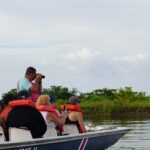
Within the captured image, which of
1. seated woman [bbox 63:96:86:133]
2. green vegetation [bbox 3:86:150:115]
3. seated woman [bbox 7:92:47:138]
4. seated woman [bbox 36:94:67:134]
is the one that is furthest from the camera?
green vegetation [bbox 3:86:150:115]

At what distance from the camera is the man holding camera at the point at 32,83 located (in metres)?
11.4

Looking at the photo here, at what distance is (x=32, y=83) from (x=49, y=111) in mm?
846

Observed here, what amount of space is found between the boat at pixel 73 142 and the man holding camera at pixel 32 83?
38.0 inches

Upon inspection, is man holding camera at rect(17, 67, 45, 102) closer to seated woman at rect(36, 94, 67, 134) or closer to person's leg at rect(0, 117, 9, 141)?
seated woman at rect(36, 94, 67, 134)

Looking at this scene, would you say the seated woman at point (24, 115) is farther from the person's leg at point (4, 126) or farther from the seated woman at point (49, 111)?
the seated woman at point (49, 111)

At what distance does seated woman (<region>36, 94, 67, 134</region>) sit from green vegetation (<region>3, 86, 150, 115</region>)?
23.7 m

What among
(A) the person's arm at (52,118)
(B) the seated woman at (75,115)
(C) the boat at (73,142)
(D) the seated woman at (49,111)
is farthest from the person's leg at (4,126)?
(B) the seated woman at (75,115)

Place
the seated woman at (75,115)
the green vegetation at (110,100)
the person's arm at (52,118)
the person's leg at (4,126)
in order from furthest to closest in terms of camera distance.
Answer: the green vegetation at (110,100) < the seated woman at (75,115) < the person's arm at (52,118) < the person's leg at (4,126)

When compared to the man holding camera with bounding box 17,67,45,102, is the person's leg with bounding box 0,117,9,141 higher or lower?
lower

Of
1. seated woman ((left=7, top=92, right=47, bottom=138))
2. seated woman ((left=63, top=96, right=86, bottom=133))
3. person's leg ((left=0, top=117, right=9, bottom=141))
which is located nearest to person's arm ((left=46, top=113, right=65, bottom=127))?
seated woman ((left=7, top=92, right=47, bottom=138))

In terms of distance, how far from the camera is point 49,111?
1088 cm

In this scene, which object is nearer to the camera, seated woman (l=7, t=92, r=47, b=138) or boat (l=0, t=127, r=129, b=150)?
boat (l=0, t=127, r=129, b=150)

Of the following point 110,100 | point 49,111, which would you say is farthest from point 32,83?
point 110,100

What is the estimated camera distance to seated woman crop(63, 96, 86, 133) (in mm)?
12250
